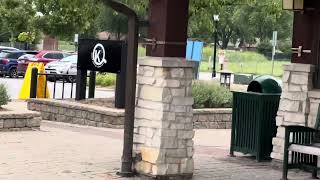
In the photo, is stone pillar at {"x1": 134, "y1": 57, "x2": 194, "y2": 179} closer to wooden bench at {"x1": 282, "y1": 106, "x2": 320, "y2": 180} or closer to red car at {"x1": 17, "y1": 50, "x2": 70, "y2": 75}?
wooden bench at {"x1": 282, "y1": 106, "x2": 320, "y2": 180}

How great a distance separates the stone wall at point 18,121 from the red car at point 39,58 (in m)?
21.9

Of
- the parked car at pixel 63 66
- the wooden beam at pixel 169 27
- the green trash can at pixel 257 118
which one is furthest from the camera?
the parked car at pixel 63 66

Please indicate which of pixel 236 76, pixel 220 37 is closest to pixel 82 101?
pixel 236 76

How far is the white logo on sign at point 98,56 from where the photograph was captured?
14.7 m

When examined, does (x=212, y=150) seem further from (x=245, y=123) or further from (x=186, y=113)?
(x=186, y=113)

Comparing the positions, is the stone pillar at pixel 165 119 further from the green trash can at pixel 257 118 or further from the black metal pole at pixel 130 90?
the green trash can at pixel 257 118

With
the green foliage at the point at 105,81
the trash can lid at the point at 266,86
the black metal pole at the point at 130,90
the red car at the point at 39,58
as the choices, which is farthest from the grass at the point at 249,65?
the black metal pole at the point at 130,90

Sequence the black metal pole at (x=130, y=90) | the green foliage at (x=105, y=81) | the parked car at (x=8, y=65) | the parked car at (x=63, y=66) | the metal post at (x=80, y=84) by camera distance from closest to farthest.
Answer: the black metal pole at (x=130, y=90) → the metal post at (x=80, y=84) → the green foliage at (x=105, y=81) → the parked car at (x=63, y=66) → the parked car at (x=8, y=65)

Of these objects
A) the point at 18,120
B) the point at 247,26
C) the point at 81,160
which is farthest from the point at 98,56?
the point at 247,26

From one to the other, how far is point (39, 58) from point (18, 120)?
958 inches

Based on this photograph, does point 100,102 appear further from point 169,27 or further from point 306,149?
point 306,149

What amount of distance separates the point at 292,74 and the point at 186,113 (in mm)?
2461

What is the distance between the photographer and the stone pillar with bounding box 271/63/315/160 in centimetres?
926

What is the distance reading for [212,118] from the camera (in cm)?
1483
